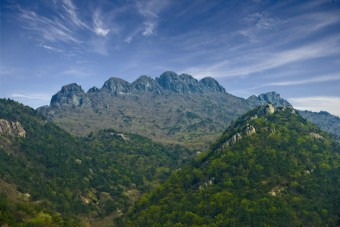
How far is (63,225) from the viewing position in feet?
570

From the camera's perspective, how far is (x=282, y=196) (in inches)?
7854

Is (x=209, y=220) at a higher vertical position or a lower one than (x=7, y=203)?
lower

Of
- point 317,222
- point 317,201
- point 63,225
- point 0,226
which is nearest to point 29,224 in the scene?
point 0,226

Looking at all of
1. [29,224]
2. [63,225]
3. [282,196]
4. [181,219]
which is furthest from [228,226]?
[29,224]

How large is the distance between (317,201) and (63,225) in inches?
5812

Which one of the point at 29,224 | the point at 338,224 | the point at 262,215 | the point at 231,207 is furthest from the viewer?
the point at 231,207

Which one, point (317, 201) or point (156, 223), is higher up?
point (317, 201)

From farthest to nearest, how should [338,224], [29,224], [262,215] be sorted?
[262,215], [338,224], [29,224]

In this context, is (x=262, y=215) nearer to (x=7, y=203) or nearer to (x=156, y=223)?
(x=156, y=223)

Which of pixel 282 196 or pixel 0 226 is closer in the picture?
pixel 0 226

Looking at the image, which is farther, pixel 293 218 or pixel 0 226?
pixel 293 218

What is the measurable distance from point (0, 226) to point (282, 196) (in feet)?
503

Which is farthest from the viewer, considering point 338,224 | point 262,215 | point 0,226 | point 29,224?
point 262,215

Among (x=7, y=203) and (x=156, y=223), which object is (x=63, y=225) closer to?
(x=7, y=203)
